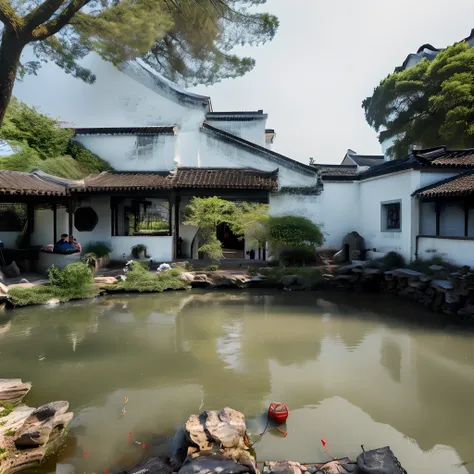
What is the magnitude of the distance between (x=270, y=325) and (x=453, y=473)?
4531mm

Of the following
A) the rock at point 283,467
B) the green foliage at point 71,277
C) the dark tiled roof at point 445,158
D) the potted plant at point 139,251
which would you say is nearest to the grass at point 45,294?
the green foliage at point 71,277

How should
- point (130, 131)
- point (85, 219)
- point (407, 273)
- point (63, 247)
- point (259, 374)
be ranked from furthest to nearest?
1. point (130, 131)
2. point (85, 219)
3. point (63, 247)
4. point (407, 273)
5. point (259, 374)

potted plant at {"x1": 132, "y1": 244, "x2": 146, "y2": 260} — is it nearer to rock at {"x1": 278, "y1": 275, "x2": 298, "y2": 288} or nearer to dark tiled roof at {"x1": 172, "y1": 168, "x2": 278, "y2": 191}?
dark tiled roof at {"x1": 172, "y1": 168, "x2": 278, "y2": 191}

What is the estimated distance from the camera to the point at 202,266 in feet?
40.7

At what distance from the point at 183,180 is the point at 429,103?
10.2m

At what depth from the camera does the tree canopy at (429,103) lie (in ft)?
41.1

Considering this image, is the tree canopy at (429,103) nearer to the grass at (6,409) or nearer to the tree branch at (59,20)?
the tree branch at (59,20)

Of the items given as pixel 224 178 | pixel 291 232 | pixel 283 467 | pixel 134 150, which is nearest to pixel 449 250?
pixel 291 232

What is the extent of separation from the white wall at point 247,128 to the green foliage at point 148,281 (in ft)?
33.6

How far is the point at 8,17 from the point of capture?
4527 mm

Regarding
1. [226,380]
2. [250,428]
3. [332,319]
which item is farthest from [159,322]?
[250,428]

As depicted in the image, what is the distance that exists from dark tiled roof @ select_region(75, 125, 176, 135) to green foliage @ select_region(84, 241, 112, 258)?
202 inches

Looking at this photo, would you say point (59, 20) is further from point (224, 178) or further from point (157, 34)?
point (224, 178)

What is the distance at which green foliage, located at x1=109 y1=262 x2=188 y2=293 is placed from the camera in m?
10.4
